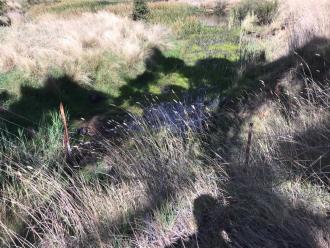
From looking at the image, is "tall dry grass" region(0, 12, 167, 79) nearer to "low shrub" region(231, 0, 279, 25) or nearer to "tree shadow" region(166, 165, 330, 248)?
"low shrub" region(231, 0, 279, 25)

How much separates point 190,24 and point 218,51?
345 centimetres

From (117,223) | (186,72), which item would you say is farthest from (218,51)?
(117,223)

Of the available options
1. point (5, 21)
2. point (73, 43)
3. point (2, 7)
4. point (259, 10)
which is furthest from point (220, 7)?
point (73, 43)

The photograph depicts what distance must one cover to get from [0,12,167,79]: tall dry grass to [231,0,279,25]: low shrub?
3637mm

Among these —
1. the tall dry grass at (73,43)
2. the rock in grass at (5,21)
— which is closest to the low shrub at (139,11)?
the tall dry grass at (73,43)

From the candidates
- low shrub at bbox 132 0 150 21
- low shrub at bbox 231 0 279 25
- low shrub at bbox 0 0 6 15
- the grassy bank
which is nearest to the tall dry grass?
low shrub at bbox 132 0 150 21

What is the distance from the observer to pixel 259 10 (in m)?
15.2

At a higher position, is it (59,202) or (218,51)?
(59,202)

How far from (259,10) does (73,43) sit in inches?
298

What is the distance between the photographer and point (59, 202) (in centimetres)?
302

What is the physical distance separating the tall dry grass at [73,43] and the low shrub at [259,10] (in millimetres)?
3637

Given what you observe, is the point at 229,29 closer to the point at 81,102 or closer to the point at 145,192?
the point at 81,102

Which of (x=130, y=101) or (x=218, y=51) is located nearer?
(x=130, y=101)

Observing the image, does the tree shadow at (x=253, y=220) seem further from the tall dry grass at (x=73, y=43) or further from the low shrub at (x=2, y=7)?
the low shrub at (x=2, y=7)
